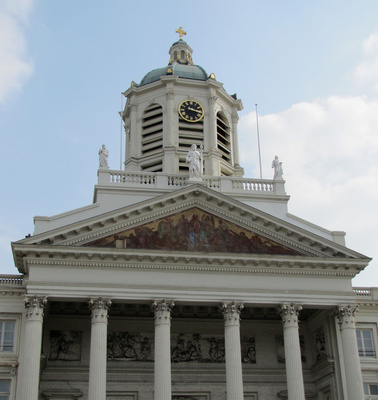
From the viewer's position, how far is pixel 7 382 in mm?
31594

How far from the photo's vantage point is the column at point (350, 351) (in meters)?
31.5

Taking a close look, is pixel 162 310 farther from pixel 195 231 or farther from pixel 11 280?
pixel 11 280

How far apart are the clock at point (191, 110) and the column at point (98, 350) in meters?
18.1

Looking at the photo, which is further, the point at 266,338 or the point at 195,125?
the point at 195,125

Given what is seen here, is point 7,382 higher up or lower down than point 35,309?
lower down

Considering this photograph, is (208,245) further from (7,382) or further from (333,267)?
(7,382)

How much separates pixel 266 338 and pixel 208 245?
23.3 ft

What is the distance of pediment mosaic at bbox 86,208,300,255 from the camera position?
32.2 meters

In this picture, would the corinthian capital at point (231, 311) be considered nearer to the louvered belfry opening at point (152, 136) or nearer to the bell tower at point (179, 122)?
the bell tower at point (179, 122)

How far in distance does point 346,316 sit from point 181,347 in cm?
860

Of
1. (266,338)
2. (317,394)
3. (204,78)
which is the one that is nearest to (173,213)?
(266,338)

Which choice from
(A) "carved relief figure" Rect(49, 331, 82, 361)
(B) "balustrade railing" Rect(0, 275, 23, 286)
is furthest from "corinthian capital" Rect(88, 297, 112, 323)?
(B) "balustrade railing" Rect(0, 275, 23, 286)

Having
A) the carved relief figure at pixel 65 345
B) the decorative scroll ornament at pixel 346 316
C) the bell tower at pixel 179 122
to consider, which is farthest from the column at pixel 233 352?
the bell tower at pixel 179 122

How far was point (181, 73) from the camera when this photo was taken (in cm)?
4784
